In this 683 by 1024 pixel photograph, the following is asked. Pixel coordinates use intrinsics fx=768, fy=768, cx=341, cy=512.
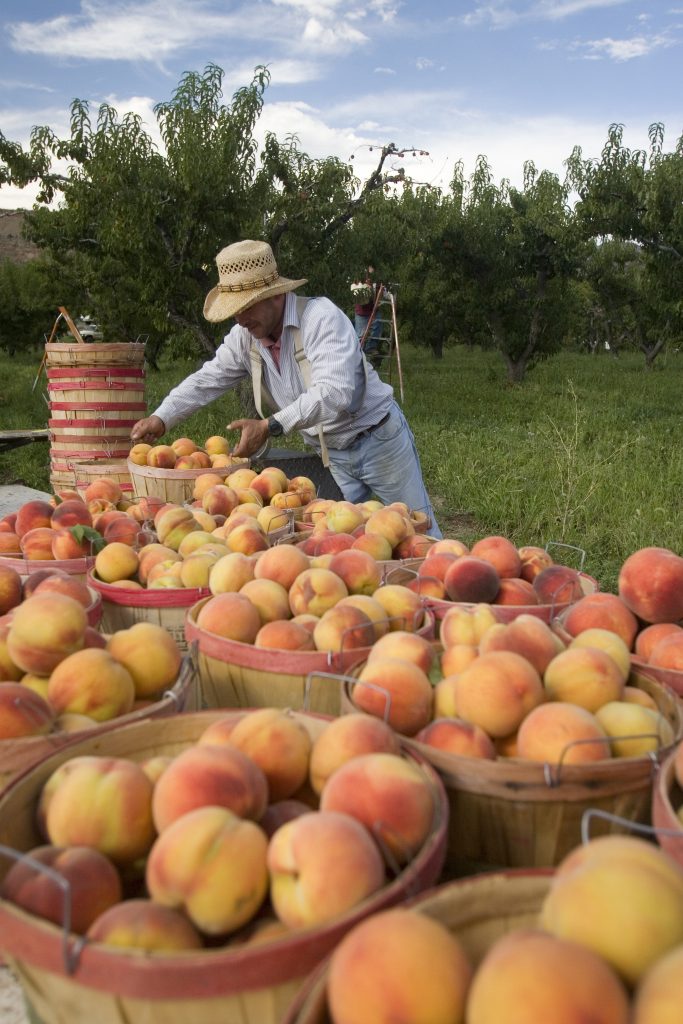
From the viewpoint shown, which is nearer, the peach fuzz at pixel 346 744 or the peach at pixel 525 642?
the peach fuzz at pixel 346 744

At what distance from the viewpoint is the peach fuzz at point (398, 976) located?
746 millimetres

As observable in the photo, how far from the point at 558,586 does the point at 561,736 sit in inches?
33.3

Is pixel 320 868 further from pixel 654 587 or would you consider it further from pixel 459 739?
pixel 654 587


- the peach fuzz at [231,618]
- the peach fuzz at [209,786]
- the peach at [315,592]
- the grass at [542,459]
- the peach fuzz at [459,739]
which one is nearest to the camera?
the peach fuzz at [209,786]

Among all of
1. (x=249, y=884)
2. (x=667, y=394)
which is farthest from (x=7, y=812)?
(x=667, y=394)

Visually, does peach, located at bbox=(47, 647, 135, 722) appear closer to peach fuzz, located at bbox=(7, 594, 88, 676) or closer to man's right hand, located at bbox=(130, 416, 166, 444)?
peach fuzz, located at bbox=(7, 594, 88, 676)

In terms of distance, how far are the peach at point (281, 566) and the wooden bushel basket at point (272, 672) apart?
0.38 meters

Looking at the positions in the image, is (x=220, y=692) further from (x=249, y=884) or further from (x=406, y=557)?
(x=406, y=557)

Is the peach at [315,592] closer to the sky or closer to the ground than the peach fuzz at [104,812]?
closer to the sky

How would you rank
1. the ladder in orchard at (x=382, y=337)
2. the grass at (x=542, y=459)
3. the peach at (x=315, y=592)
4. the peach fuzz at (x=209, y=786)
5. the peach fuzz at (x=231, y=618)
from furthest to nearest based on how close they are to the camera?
1. the ladder in orchard at (x=382, y=337)
2. the grass at (x=542, y=459)
3. the peach at (x=315, y=592)
4. the peach fuzz at (x=231, y=618)
5. the peach fuzz at (x=209, y=786)

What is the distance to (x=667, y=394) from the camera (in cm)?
1780

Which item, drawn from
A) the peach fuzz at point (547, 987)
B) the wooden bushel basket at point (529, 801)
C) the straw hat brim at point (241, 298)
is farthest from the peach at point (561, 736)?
the straw hat brim at point (241, 298)

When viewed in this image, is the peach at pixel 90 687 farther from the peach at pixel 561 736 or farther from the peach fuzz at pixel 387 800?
the peach at pixel 561 736

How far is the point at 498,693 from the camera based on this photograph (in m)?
1.38
